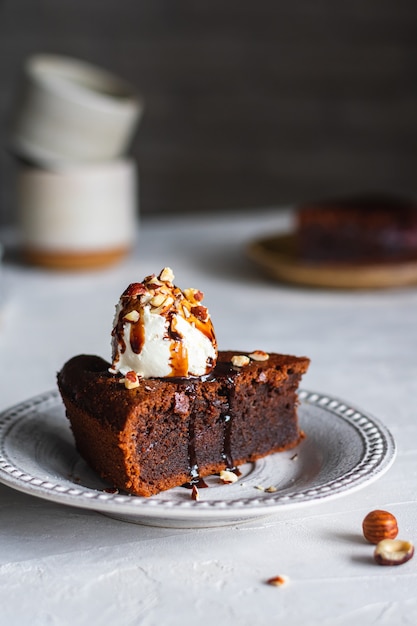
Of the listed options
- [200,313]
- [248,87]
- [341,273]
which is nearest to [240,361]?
[200,313]

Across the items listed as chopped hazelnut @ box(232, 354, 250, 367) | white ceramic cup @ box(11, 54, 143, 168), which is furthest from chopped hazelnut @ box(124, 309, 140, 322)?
white ceramic cup @ box(11, 54, 143, 168)

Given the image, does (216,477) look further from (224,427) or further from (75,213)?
(75,213)

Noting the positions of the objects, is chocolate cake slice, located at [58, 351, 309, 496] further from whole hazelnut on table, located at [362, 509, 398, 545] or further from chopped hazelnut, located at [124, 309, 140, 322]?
whole hazelnut on table, located at [362, 509, 398, 545]

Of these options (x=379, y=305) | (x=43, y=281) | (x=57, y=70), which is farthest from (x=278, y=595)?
(x=57, y=70)

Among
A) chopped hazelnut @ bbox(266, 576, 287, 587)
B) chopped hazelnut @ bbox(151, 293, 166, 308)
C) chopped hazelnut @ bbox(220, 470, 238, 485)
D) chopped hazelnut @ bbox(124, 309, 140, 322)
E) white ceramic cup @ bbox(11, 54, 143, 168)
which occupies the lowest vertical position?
chopped hazelnut @ bbox(266, 576, 287, 587)

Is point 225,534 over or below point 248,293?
below

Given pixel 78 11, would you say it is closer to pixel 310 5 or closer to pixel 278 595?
pixel 310 5
